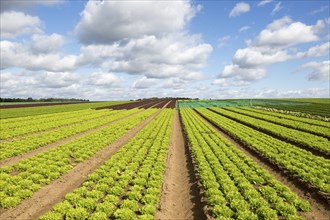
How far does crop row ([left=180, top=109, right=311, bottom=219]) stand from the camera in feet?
40.2

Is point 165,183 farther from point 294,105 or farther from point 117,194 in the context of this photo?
point 294,105

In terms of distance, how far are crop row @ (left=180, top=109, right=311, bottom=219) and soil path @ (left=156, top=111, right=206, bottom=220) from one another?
29.5 inches

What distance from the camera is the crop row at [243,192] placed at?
12242 millimetres

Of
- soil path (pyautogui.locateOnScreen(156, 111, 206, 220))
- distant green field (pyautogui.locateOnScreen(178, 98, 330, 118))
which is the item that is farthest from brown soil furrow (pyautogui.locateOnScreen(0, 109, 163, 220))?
distant green field (pyautogui.locateOnScreen(178, 98, 330, 118))

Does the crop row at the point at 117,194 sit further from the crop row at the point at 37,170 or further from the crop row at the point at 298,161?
the crop row at the point at 298,161

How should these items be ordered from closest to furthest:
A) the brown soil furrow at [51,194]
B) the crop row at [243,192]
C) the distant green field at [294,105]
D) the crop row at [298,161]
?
the crop row at [243,192] → the brown soil furrow at [51,194] → the crop row at [298,161] → the distant green field at [294,105]

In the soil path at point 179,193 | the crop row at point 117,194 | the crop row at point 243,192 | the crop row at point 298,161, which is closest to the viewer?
the crop row at point 117,194

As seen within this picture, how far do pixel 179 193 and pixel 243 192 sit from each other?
3.75 meters

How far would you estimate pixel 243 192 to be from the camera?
48.0 feet

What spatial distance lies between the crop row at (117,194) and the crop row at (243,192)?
312 centimetres

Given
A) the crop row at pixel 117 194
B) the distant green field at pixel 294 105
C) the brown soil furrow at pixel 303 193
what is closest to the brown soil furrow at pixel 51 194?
the crop row at pixel 117 194

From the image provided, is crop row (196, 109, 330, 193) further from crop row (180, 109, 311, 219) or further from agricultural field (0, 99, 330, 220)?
crop row (180, 109, 311, 219)

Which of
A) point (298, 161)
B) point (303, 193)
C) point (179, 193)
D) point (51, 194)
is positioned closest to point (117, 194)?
point (179, 193)

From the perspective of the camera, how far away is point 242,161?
20.8 metres
